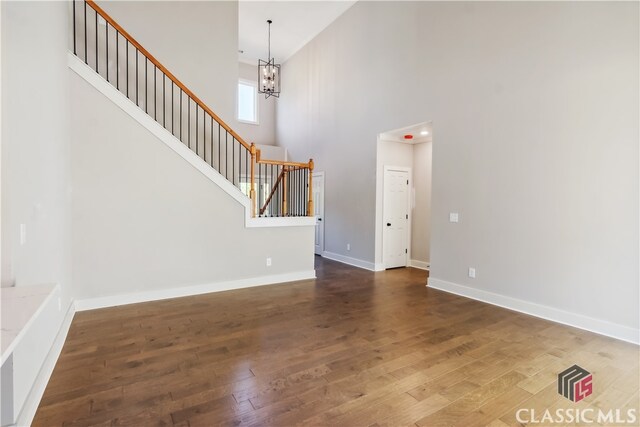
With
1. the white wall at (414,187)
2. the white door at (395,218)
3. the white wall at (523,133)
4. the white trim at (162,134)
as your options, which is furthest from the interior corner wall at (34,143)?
the white door at (395,218)

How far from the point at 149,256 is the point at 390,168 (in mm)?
4623

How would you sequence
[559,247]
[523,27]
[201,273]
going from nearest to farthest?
[559,247] < [523,27] < [201,273]

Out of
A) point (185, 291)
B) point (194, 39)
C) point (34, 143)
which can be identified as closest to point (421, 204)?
point (185, 291)

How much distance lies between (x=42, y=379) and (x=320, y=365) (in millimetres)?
1992

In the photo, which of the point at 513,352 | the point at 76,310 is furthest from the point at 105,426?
the point at 513,352

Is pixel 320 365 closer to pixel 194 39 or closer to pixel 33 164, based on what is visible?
pixel 33 164

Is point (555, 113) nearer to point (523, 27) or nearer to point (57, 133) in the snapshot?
point (523, 27)

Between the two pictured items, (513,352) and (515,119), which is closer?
(513,352)

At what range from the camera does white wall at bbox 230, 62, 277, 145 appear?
960cm

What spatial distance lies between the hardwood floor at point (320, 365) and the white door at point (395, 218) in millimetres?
2549

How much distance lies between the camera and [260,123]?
9.84 metres

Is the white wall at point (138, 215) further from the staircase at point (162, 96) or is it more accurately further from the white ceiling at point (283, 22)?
the white ceiling at point (283, 22)

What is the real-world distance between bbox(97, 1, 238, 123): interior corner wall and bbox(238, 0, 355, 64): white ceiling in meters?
1.32

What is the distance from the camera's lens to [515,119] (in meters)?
4.12
